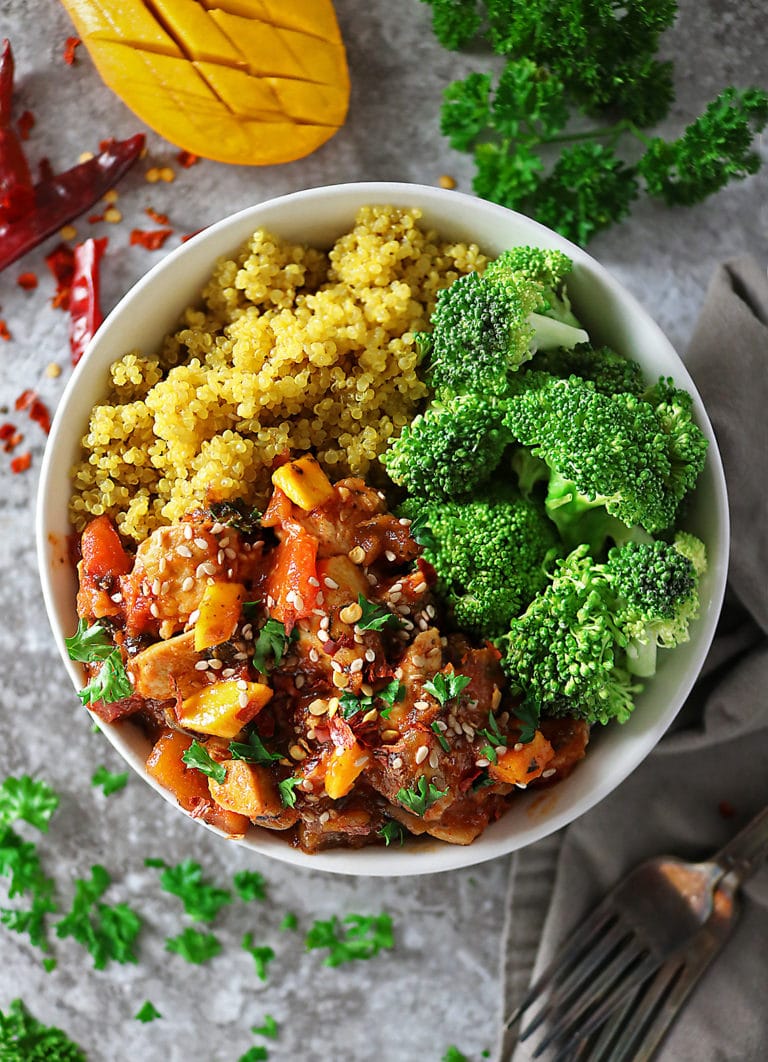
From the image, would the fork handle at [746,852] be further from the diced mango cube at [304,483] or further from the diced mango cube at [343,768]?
the diced mango cube at [304,483]

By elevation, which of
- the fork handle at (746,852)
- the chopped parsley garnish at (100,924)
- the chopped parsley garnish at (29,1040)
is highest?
the chopped parsley garnish at (100,924)

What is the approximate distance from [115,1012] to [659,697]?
6.81 feet

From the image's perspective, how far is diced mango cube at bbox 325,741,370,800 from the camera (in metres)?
2.22

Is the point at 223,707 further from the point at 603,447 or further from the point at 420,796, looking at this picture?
the point at 603,447

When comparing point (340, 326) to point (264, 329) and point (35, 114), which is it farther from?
point (35, 114)

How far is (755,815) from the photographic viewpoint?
3164mm

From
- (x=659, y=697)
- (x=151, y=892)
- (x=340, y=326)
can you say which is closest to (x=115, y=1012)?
(x=151, y=892)

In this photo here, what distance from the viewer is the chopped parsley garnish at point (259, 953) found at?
3221 mm

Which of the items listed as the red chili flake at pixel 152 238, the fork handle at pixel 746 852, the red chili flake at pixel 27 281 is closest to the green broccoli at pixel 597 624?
the fork handle at pixel 746 852

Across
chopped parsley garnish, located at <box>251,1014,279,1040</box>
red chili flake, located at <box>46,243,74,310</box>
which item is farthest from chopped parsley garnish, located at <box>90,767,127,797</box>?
red chili flake, located at <box>46,243,74,310</box>

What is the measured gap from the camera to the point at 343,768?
7.28 feet

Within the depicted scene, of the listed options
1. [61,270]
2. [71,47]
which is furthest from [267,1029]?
[71,47]

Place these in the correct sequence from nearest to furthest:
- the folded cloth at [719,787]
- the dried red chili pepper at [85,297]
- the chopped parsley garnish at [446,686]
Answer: the chopped parsley garnish at [446,686], the folded cloth at [719,787], the dried red chili pepper at [85,297]

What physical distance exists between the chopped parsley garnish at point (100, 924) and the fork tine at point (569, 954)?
4.04 ft
